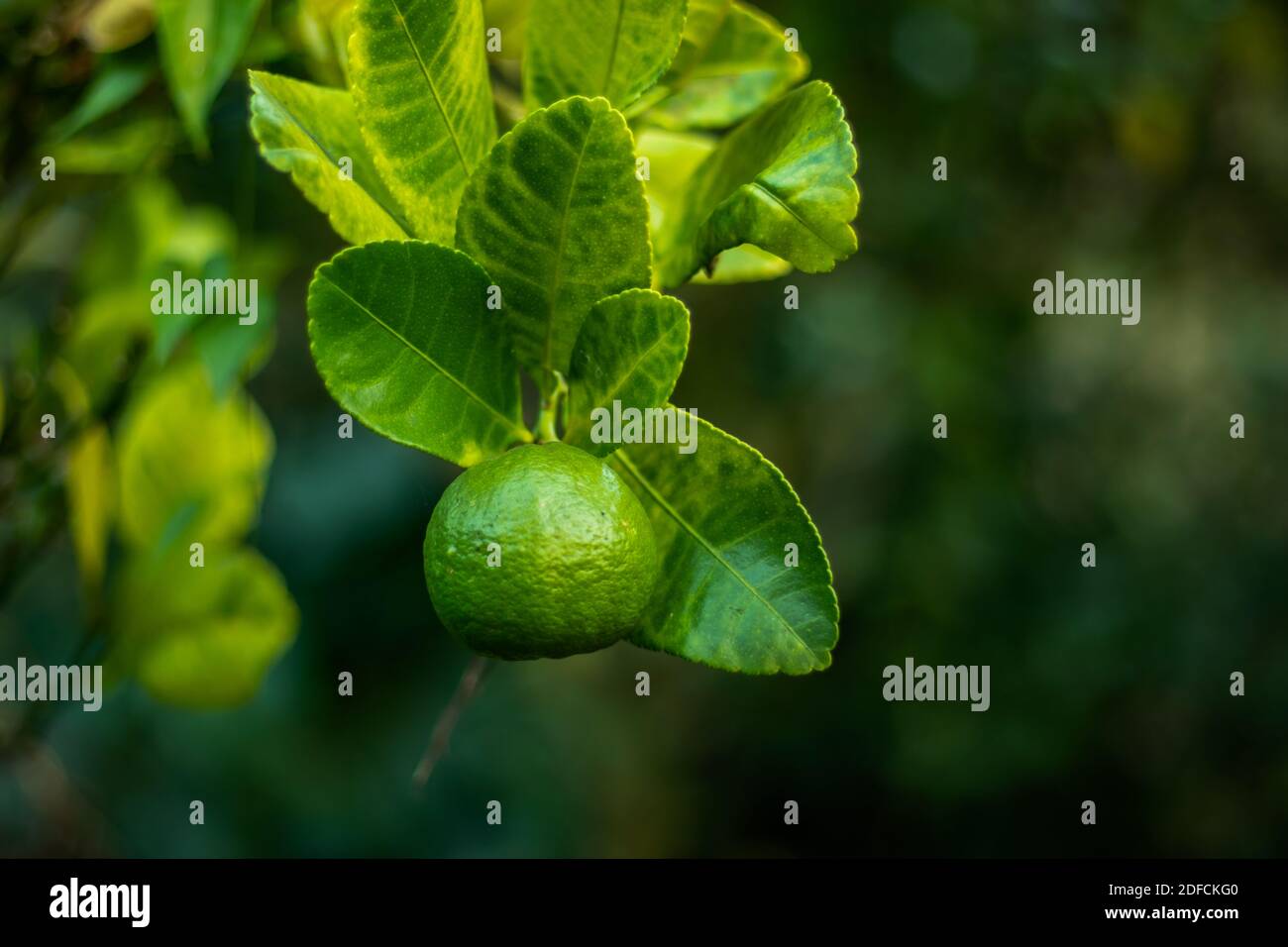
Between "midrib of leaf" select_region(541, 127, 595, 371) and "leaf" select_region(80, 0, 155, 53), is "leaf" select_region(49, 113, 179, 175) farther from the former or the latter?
"midrib of leaf" select_region(541, 127, 595, 371)

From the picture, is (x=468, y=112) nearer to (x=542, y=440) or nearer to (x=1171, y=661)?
(x=542, y=440)

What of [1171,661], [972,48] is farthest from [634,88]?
[1171,661]

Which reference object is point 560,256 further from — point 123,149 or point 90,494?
point 90,494

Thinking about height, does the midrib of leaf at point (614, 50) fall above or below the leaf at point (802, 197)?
above

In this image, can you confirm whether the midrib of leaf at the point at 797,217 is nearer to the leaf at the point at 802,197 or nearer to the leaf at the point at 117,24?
the leaf at the point at 802,197

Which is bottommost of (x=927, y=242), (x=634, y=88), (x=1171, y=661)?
(x=1171, y=661)

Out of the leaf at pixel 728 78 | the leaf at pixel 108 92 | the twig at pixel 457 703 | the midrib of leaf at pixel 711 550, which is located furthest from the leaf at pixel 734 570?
the leaf at pixel 108 92
